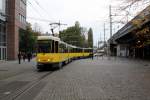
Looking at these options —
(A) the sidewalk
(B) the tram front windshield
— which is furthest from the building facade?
(B) the tram front windshield

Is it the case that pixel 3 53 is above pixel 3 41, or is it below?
below

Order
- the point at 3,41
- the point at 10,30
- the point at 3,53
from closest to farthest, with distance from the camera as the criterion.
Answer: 1. the point at 3,53
2. the point at 3,41
3. the point at 10,30

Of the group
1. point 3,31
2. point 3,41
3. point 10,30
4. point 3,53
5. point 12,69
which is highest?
point 10,30

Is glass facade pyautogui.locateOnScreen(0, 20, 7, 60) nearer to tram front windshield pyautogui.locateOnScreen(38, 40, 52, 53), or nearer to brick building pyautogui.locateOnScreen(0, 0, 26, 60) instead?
brick building pyautogui.locateOnScreen(0, 0, 26, 60)

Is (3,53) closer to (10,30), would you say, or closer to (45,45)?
(10,30)

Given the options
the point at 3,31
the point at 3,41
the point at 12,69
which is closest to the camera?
the point at 12,69

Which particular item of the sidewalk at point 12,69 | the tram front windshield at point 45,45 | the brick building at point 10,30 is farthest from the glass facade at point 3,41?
the tram front windshield at point 45,45

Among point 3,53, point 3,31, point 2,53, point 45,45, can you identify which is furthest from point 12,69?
point 3,31

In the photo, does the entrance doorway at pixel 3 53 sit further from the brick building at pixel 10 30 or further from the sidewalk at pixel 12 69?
the sidewalk at pixel 12 69

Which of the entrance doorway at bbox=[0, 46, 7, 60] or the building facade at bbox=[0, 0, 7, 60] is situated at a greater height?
the building facade at bbox=[0, 0, 7, 60]

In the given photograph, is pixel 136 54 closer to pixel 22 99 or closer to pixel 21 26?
pixel 21 26

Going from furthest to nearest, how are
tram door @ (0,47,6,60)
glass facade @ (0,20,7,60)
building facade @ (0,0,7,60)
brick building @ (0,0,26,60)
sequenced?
brick building @ (0,0,26,60) → glass facade @ (0,20,7,60) → tram door @ (0,47,6,60) → building facade @ (0,0,7,60)

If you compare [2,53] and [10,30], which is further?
[10,30]

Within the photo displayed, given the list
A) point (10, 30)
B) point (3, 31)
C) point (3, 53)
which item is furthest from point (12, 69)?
point (10, 30)
